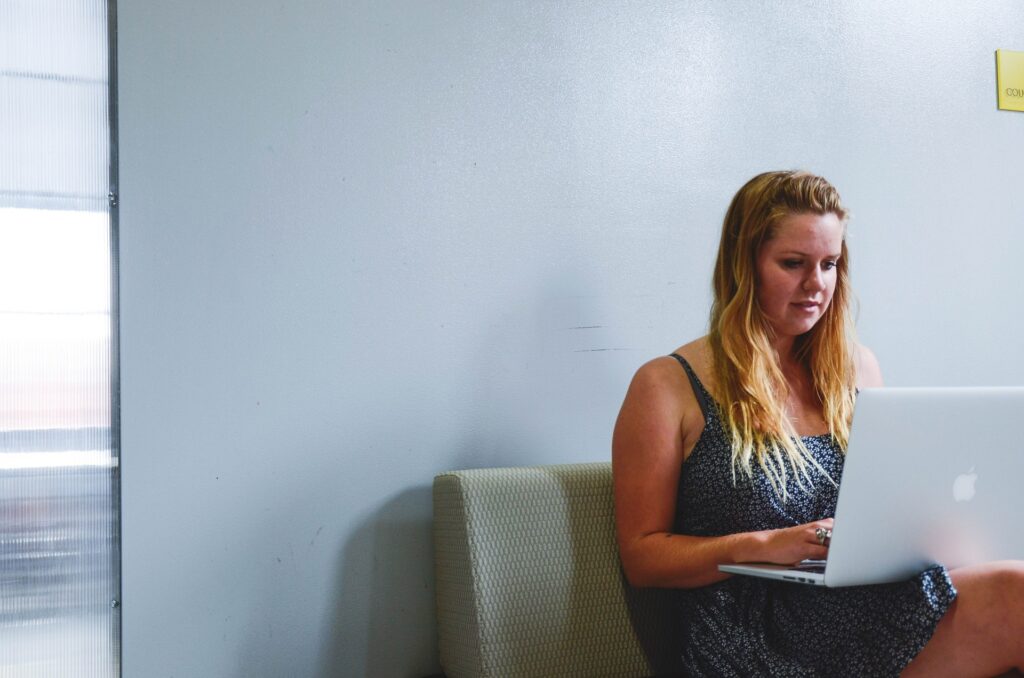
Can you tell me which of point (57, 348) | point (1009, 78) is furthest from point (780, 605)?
point (1009, 78)

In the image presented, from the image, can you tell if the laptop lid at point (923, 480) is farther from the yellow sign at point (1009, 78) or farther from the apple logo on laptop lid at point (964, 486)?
the yellow sign at point (1009, 78)

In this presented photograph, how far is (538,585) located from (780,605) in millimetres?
338

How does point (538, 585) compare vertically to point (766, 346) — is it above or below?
below

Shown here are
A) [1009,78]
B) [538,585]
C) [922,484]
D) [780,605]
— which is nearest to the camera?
[922,484]

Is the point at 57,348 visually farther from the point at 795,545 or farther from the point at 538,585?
the point at 795,545

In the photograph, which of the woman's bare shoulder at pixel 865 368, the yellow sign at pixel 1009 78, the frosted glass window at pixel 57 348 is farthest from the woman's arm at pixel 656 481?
the yellow sign at pixel 1009 78

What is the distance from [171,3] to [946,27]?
1479 mm

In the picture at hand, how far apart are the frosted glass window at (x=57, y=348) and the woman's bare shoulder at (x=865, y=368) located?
3.75 ft

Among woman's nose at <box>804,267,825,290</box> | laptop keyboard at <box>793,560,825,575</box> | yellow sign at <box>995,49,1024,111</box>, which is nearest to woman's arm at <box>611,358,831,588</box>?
laptop keyboard at <box>793,560,825,575</box>

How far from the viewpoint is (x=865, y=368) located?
5.40ft

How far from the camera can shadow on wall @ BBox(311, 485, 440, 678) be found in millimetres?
1498

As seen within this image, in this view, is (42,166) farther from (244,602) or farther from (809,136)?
(809,136)

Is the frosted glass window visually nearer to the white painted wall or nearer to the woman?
the white painted wall

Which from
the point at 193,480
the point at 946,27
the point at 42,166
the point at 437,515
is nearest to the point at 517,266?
the point at 437,515
